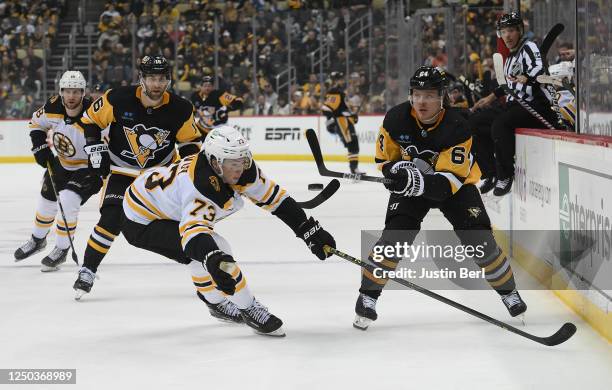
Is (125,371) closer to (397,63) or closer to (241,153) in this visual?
(241,153)

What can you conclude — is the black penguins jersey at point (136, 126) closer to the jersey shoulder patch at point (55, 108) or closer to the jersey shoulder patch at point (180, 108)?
the jersey shoulder patch at point (180, 108)

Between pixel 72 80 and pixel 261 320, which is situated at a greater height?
pixel 72 80

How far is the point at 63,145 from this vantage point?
612 cm

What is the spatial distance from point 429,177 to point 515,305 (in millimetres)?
696

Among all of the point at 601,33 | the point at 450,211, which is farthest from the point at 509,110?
the point at 450,211

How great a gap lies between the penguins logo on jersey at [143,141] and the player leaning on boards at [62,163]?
1.74 feet

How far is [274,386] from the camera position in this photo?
11.0 ft

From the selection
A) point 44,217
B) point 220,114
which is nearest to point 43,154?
point 44,217

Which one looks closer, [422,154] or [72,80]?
[422,154]

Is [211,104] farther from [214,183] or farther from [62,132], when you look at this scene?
[214,183]

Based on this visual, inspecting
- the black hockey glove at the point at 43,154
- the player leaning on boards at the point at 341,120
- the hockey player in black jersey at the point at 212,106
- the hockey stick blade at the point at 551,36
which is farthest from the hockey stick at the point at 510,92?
the player leaning on boards at the point at 341,120

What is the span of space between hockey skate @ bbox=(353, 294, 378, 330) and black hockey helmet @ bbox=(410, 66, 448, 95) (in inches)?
36.0

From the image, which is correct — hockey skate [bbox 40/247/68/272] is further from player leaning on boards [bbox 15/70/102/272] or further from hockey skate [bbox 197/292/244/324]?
hockey skate [bbox 197/292/244/324]

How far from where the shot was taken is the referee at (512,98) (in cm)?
638
